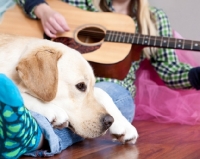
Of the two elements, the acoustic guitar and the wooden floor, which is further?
the acoustic guitar

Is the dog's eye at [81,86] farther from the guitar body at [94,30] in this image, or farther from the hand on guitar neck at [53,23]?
the hand on guitar neck at [53,23]

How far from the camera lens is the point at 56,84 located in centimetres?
124

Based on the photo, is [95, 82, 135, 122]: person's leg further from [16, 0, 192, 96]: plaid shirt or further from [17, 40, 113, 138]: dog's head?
[17, 40, 113, 138]: dog's head

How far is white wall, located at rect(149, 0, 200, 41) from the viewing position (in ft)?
8.13

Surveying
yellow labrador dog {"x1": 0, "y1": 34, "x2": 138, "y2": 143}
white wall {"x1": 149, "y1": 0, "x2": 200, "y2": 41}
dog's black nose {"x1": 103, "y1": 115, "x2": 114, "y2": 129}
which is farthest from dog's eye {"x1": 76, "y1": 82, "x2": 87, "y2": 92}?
white wall {"x1": 149, "y1": 0, "x2": 200, "y2": 41}

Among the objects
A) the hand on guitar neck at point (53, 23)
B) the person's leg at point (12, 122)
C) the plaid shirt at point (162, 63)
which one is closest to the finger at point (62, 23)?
the hand on guitar neck at point (53, 23)

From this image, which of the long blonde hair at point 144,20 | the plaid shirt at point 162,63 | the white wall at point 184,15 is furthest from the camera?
the white wall at point 184,15

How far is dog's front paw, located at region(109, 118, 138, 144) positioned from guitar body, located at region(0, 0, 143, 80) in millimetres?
426

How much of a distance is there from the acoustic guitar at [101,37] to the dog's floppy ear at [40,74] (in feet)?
1.73

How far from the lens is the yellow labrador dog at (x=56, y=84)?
1.21 metres

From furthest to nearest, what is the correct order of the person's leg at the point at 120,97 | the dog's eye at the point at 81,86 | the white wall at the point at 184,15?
the white wall at the point at 184,15 < the person's leg at the point at 120,97 < the dog's eye at the point at 81,86

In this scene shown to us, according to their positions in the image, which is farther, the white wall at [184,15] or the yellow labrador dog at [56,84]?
the white wall at [184,15]

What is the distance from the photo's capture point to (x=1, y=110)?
103cm

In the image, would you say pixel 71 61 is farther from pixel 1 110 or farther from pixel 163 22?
pixel 163 22
